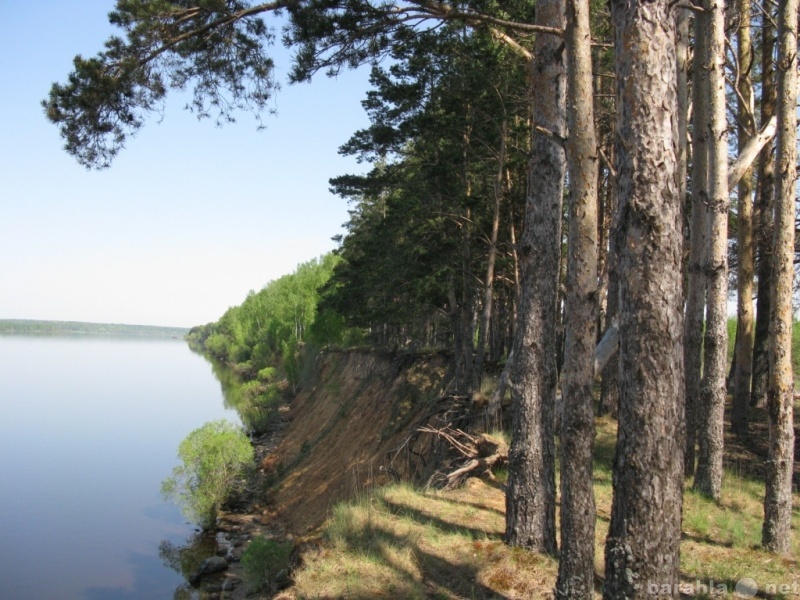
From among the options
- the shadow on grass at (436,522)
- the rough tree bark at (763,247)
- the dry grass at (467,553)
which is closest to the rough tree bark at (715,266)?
the dry grass at (467,553)

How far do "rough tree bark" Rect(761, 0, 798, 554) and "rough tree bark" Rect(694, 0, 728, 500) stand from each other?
0.91 m

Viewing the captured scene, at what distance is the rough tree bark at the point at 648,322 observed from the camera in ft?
13.0

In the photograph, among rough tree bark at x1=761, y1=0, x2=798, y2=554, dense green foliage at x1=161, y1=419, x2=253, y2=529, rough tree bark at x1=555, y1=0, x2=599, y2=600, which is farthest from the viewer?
dense green foliage at x1=161, y1=419, x2=253, y2=529

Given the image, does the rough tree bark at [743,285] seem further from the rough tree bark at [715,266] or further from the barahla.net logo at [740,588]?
the barahla.net logo at [740,588]

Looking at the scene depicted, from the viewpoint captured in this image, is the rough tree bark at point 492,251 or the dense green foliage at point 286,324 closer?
the rough tree bark at point 492,251

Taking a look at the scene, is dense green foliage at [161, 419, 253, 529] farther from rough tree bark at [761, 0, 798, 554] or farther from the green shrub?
rough tree bark at [761, 0, 798, 554]

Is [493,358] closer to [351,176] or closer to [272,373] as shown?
[351,176]

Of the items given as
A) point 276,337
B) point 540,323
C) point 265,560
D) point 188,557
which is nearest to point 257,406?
point 188,557

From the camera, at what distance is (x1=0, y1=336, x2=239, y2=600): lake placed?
17.2 metres

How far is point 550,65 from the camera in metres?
7.16

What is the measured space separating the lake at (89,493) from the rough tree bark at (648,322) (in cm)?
1536

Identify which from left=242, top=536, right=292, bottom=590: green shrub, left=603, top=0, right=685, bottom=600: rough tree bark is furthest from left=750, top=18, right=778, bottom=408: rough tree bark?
left=603, top=0, right=685, bottom=600: rough tree bark

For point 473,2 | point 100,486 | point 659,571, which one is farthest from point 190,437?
point 659,571

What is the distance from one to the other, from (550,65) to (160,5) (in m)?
5.59
